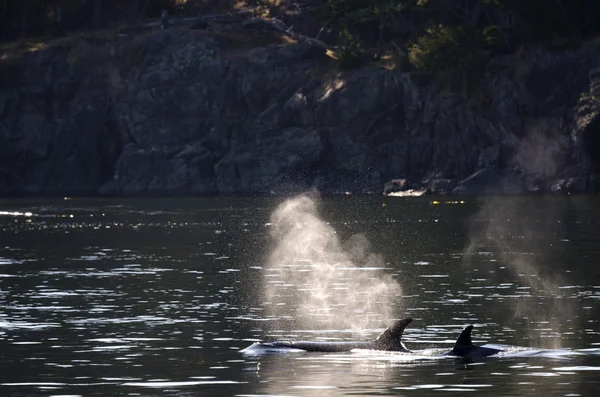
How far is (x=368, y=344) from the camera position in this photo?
35.8 m

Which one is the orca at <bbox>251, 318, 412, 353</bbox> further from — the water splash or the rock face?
the rock face

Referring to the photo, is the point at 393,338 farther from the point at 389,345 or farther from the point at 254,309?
the point at 254,309

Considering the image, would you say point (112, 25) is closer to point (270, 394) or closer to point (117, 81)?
point (117, 81)

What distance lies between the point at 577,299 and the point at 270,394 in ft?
66.8

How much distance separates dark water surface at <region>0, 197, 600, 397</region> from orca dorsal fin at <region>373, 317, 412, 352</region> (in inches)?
14.4

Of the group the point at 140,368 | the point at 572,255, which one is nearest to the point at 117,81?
the point at 572,255

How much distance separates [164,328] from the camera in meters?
41.4

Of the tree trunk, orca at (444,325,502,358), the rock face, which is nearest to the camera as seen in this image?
orca at (444,325,502,358)

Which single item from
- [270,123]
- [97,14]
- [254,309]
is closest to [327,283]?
[254,309]

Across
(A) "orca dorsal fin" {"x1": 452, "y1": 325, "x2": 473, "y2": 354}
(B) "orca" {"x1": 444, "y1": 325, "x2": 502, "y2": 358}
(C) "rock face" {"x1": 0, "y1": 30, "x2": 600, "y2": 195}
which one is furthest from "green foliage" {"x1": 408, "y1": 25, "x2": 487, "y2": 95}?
(A) "orca dorsal fin" {"x1": 452, "y1": 325, "x2": 473, "y2": 354}

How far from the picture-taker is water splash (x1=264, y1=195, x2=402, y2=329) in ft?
147

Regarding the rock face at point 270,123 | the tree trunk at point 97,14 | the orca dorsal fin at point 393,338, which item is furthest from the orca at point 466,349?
the tree trunk at point 97,14

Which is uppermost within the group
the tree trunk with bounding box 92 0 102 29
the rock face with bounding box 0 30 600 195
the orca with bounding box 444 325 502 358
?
the tree trunk with bounding box 92 0 102 29

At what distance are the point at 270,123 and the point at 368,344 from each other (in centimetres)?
11184
